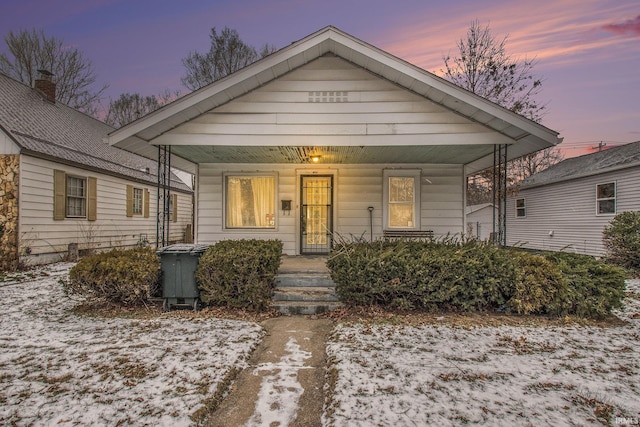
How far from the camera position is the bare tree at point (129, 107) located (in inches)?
866

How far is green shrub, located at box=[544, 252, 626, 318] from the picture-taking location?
4.45 metres

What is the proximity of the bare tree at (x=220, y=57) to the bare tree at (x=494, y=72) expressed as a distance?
9994 millimetres

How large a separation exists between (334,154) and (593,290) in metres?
5.23

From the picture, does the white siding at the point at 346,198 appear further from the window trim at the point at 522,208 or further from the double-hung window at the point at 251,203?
the window trim at the point at 522,208

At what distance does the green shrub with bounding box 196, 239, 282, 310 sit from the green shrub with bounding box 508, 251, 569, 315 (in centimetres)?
359

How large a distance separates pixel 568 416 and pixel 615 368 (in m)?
1.28

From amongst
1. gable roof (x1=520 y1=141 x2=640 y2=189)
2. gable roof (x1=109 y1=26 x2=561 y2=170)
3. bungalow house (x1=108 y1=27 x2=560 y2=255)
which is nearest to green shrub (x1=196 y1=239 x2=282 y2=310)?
bungalow house (x1=108 y1=27 x2=560 y2=255)

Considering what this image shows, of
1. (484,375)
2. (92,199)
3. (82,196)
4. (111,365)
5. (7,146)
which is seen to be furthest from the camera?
(92,199)

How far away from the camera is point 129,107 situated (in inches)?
888

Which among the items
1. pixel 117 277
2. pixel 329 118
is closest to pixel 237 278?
pixel 117 277

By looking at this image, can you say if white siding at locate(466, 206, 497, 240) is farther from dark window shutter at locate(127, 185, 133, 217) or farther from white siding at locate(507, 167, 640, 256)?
dark window shutter at locate(127, 185, 133, 217)

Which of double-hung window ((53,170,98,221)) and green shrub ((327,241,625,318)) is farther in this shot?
double-hung window ((53,170,98,221))

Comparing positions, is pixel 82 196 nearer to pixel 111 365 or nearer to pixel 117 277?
pixel 117 277

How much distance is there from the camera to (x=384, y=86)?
6.43m
